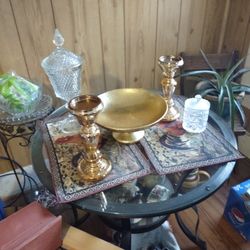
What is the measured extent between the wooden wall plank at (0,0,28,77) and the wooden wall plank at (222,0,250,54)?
4.16 ft

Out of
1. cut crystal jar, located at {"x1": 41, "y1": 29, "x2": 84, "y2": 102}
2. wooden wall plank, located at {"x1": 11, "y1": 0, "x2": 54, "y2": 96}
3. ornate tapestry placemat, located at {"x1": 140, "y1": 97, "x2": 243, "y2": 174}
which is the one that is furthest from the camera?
wooden wall plank, located at {"x1": 11, "y1": 0, "x2": 54, "y2": 96}

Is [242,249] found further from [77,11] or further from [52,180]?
[77,11]

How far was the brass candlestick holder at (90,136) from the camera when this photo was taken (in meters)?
0.65

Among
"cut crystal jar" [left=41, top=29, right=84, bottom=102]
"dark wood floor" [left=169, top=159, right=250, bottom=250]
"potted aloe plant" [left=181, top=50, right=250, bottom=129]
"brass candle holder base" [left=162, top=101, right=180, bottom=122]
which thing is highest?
"cut crystal jar" [left=41, top=29, right=84, bottom=102]

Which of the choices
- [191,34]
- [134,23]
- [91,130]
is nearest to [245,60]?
[191,34]

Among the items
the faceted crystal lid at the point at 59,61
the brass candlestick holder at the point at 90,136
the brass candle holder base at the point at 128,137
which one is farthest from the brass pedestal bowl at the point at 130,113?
the faceted crystal lid at the point at 59,61

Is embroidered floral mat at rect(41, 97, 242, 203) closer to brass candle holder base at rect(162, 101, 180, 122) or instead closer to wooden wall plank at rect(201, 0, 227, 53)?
brass candle holder base at rect(162, 101, 180, 122)

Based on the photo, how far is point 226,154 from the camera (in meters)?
0.84

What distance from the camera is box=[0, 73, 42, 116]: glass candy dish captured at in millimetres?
970

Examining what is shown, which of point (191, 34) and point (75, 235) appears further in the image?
point (191, 34)

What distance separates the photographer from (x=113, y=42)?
1416 mm

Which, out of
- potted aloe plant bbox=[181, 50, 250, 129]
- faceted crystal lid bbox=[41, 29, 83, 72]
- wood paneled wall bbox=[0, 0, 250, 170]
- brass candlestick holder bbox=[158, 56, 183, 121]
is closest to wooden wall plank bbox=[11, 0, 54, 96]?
wood paneled wall bbox=[0, 0, 250, 170]

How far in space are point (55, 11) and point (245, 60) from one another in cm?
115

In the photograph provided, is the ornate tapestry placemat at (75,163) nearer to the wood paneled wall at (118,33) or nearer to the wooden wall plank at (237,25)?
the wood paneled wall at (118,33)
